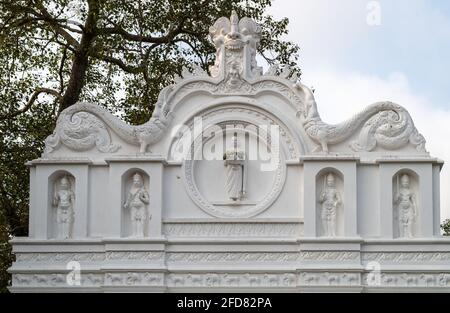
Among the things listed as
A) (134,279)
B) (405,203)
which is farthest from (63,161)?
(405,203)

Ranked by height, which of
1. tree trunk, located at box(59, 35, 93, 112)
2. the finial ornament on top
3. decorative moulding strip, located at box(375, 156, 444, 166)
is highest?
tree trunk, located at box(59, 35, 93, 112)

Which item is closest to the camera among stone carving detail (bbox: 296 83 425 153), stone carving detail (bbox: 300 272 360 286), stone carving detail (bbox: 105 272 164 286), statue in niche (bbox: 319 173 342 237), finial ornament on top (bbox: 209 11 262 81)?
stone carving detail (bbox: 300 272 360 286)

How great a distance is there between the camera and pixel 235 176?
23.7 meters

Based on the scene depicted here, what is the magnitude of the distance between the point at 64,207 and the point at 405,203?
558 centimetres

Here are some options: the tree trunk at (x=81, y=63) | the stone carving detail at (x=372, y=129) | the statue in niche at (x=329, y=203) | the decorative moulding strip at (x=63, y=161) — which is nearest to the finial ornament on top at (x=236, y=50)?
the stone carving detail at (x=372, y=129)

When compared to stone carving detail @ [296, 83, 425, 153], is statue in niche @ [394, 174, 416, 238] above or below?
below

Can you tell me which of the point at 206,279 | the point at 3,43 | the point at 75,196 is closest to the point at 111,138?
the point at 75,196

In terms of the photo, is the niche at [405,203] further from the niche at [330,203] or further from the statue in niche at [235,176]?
the statue in niche at [235,176]

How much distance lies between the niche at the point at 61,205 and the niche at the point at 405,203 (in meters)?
5.27

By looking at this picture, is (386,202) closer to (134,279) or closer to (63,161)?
(134,279)

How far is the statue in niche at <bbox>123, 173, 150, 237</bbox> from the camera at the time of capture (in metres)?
23.7

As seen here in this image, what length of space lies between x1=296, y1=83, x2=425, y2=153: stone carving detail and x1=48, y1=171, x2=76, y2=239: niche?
402 cm

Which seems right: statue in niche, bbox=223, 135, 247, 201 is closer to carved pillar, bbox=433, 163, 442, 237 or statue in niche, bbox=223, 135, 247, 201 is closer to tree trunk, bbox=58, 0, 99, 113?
carved pillar, bbox=433, 163, 442, 237

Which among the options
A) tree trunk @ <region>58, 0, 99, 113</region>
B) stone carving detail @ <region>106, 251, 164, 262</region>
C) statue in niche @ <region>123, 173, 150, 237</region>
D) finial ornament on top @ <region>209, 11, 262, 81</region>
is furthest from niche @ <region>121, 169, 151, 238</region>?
tree trunk @ <region>58, 0, 99, 113</region>
